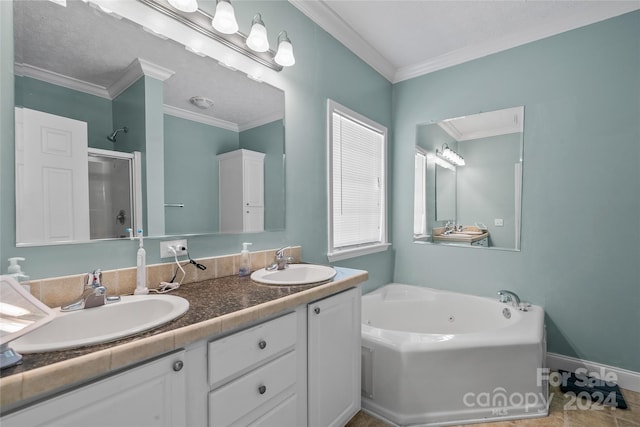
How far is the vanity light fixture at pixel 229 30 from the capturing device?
1314 millimetres

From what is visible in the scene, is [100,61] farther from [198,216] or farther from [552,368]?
[552,368]

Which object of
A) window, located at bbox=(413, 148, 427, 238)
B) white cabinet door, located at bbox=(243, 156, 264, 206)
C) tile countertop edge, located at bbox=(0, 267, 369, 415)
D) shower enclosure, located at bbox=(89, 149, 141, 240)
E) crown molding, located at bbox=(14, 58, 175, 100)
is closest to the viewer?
tile countertop edge, located at bbox=(0, 267, 369, 415)

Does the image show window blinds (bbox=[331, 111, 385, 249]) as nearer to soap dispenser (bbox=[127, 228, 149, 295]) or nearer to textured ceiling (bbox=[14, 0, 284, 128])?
textured ceiling (bbox=[14, 0, 284, 128])

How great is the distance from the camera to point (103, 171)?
1.12m

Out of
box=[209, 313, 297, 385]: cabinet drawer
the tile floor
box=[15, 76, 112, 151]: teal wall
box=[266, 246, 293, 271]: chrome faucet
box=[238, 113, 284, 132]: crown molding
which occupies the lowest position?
the tile floor

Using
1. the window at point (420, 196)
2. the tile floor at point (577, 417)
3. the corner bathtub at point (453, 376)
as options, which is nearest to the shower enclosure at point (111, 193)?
the corner bathtub at point (453, 376)

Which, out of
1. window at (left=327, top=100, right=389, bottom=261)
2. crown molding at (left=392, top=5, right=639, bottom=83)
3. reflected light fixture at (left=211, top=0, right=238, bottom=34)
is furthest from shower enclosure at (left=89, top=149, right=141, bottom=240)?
crown molding at (left=392, top=5, right=639, bottom=83)

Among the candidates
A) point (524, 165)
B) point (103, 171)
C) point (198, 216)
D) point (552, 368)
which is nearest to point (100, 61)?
point (103, 171)

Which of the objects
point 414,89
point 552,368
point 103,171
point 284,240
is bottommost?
point 552,368

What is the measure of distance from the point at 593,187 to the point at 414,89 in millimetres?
1711

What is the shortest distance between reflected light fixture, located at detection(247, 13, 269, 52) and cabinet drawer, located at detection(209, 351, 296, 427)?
1562 millimetres

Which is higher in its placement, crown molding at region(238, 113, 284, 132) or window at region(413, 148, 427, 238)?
crown molding at region(238, 113, 284, 132)

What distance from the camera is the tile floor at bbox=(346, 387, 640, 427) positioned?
170 cm

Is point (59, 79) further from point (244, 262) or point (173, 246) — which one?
point (244, 262)
